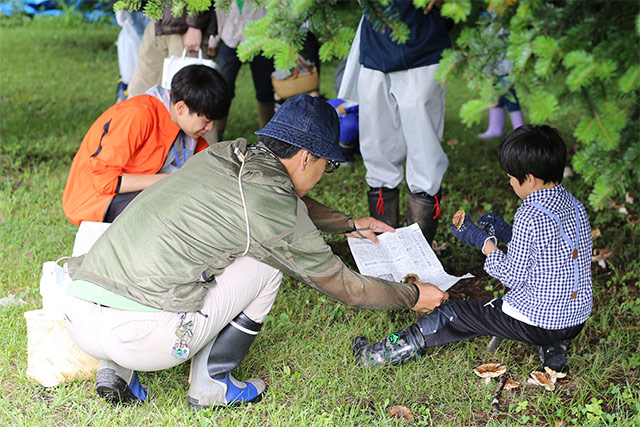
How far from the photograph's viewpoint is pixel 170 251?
2.14 metres

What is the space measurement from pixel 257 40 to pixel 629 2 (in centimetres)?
115

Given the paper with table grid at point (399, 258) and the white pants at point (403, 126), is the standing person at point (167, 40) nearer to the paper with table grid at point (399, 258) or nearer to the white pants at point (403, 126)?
the white pants at point (403, 126)

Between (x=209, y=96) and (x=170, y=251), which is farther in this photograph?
(x=209, y=96)

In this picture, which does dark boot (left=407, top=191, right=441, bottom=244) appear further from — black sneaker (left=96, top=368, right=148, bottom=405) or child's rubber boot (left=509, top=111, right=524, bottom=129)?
child's rubber boot (left=509, top=111, right=524, bottom=129)

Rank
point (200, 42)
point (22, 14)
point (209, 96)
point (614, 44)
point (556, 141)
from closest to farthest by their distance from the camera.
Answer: point (614, 44)
point (556, 141)
point (209, 96)
point (200, 42)
point (22, 14)

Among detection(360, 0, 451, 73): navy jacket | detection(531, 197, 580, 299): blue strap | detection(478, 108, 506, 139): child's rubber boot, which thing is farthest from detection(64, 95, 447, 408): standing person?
detection(478, 108, 506, 139): child's rubber boot

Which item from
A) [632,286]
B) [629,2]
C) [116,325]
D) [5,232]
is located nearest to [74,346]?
[116,325]

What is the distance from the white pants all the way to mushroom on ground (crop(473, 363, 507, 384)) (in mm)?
1106

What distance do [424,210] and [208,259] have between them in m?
1.66

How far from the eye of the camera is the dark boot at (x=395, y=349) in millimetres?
2713

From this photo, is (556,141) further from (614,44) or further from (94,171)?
(94,171)

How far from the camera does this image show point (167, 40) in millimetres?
4863

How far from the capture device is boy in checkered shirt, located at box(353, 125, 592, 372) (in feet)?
7.93

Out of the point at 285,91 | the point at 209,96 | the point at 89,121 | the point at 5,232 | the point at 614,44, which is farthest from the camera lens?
the point at 89,121
